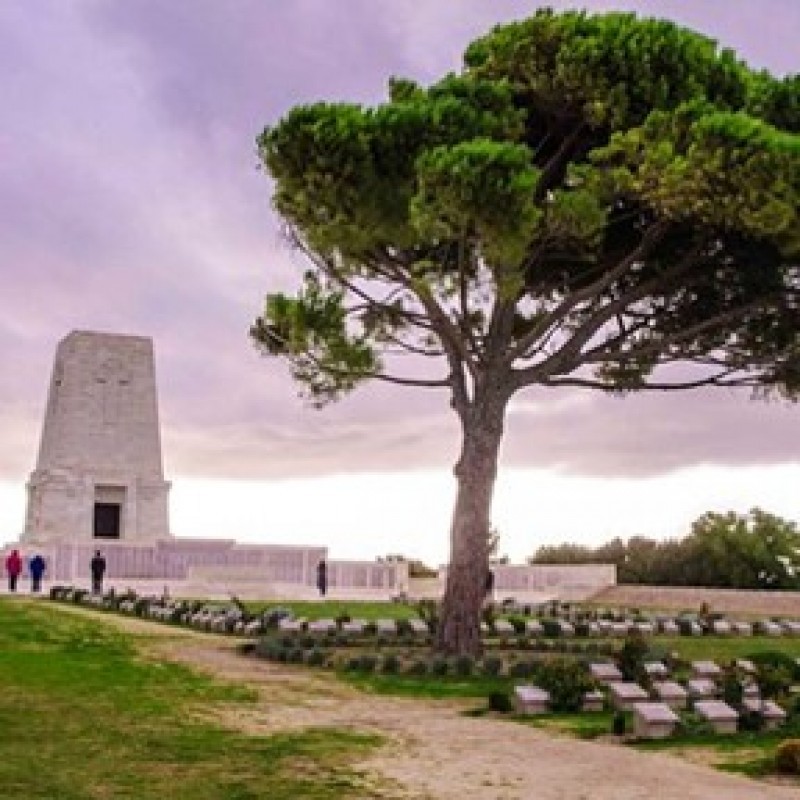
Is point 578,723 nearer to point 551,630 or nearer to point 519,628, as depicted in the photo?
point 519,628

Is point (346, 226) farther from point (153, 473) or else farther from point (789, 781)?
point (153, 473)

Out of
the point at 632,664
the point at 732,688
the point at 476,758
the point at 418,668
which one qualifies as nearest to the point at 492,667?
the point at 418,668

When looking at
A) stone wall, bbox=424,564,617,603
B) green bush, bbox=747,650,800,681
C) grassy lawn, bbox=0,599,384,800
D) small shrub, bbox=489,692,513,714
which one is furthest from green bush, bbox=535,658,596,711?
stone wall, bbox=424,564,617,603

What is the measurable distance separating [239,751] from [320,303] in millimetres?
9715

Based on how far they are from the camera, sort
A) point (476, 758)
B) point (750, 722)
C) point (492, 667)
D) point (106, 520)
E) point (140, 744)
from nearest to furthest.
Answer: point (476, 758) < point (140, 744) < point (750, 722) < point (492, 667) < point (106, 520)

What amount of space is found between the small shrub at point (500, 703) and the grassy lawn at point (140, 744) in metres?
2.04

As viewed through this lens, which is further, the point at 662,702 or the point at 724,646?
the point at 724,646

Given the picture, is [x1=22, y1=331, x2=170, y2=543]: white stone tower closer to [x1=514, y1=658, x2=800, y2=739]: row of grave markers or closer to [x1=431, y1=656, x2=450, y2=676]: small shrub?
[x1=431, y1=656, x2=450, y2=676]: small shrub

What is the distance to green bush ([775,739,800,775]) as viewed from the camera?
28.5 feet

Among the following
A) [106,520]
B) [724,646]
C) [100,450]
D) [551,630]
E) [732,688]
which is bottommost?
[732,688]

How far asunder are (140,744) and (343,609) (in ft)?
58.3

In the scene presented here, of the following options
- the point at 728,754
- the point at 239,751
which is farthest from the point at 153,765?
the point at 728,754

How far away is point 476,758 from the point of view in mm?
8883

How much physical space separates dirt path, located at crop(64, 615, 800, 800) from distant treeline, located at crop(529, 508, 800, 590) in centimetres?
2689
